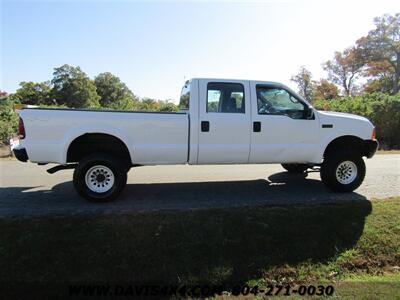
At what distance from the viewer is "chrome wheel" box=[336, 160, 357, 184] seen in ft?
23.1

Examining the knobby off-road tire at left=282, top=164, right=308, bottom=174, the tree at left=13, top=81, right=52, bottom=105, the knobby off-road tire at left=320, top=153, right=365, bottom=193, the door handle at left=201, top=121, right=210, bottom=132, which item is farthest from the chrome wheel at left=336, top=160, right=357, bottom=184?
the tree at left=13, top=81, right=52, bottom=105

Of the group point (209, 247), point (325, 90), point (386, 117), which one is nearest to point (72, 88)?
point (325, 90)

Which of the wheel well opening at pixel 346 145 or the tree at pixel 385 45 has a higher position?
the tree at pixel 385 45

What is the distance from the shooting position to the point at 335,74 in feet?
188

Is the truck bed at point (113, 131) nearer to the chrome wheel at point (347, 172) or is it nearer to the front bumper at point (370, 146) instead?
the chrome wheel at point (347, 172)

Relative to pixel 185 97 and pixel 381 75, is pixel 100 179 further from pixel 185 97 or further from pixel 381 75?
pixel 381 75

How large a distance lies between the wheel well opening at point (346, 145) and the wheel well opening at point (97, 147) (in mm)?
3902

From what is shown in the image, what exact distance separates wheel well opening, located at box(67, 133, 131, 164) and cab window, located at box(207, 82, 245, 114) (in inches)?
67.5

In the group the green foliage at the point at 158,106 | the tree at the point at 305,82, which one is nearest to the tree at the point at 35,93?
the green foliage at the point at 158,106

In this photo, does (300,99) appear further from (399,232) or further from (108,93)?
(108,93)

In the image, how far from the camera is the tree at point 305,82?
53281mm

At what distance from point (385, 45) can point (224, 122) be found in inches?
1972

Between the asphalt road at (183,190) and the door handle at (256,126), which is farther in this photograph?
the door handle at (256,126)

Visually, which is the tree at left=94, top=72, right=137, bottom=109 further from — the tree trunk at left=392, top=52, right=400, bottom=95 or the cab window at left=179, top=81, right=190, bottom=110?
the cab window at left=179, top=81, right=190, bottom=110
